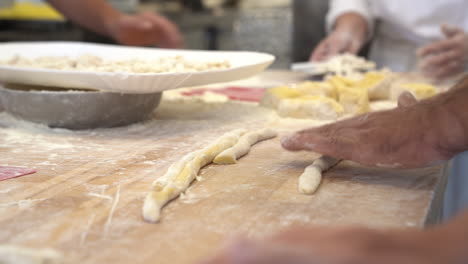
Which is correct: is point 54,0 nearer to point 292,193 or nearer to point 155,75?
point 155,75

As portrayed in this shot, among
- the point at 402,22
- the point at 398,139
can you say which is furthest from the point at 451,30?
the point at 398,139

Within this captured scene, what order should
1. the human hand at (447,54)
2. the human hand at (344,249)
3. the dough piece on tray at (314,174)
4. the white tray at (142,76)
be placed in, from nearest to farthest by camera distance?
the human hand at (344,249)
the dough piece on tray at (314,174)
the white tray at (142,76)
the human hand at (447,54)

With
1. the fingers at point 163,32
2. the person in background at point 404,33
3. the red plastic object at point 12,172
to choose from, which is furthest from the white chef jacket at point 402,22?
the red plastic object at point 12,172

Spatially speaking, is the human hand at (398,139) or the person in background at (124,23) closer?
the human hand at (398,139)

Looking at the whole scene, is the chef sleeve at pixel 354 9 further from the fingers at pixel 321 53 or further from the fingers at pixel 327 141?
the fingers at pixel 327 141

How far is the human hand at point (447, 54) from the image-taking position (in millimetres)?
2184

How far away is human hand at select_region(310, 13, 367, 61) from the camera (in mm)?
2520

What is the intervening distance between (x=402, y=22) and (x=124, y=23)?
1.37 metres

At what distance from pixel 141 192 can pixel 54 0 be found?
1975 mm

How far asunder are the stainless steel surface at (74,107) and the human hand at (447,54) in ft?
4.25

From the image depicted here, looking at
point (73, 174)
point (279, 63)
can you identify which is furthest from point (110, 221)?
point (279, 63)

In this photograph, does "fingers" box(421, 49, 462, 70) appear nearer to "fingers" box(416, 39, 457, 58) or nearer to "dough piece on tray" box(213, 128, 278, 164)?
"fingers" box(416, 39, 457, 58)

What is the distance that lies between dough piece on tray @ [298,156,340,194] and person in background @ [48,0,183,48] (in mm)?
1455

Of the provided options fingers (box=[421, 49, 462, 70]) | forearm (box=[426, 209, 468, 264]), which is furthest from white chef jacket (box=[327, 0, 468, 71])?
forearm (box=[426, 209, 468, 264])
